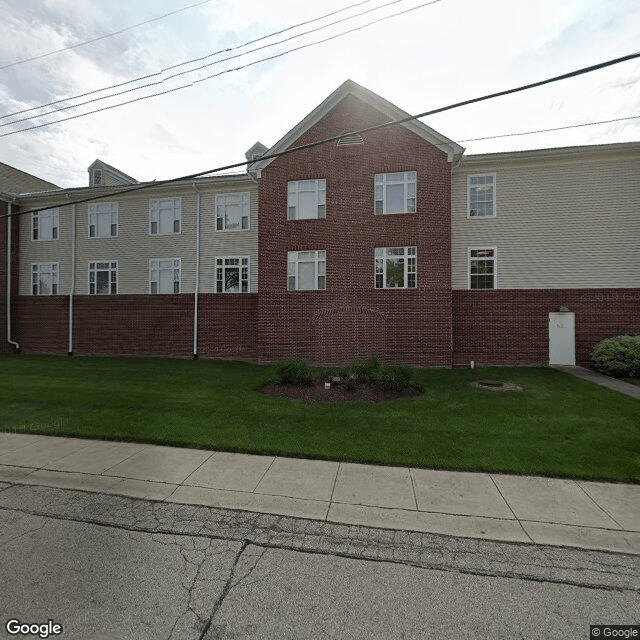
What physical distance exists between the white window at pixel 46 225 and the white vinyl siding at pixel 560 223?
21807 millimetres

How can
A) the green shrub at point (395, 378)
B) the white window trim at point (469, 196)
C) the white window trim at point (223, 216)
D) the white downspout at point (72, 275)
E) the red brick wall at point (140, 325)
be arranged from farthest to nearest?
the white downspout at point (72, 275), the white window trim at point (223, 216), the red brick wall at point (140, 325), the white window trim at point (469, 196), the green shrub at point (395, 378)

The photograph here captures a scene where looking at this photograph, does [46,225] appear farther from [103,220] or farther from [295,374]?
[295,374]

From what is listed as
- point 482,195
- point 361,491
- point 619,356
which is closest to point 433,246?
point 482,195

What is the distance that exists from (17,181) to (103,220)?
8.06 meters

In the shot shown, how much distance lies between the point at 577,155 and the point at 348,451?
16.8 meters

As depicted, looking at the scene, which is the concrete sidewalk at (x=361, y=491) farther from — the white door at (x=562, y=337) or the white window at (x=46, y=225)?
the white window at (x=46, y=225)

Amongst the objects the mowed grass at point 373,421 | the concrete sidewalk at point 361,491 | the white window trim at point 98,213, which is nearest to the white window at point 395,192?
the mowed grass at point 373,421

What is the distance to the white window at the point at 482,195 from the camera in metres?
16.0

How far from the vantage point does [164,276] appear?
61.9ft

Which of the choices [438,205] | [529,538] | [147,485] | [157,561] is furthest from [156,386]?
[438,205]

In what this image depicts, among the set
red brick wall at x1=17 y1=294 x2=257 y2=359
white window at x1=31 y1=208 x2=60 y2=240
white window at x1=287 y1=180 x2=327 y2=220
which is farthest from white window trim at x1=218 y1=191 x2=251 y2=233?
white window at x1=31 y1=208 x2=60 y2=240

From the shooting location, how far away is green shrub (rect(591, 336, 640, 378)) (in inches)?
522

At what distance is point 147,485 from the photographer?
4922 mm

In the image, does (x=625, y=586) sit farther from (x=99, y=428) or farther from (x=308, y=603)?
(x=99, y=428)
